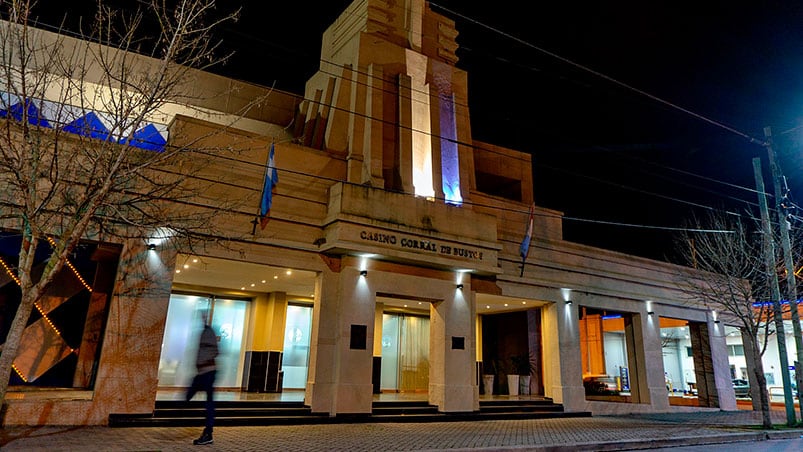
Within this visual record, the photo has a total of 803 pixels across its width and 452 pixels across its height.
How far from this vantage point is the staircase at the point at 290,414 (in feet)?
37.7

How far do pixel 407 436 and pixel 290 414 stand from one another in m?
3.61

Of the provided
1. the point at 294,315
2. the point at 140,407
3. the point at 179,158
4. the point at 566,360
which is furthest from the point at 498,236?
the point at 140,407

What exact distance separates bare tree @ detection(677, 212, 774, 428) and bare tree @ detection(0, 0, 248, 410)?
49.9 ft

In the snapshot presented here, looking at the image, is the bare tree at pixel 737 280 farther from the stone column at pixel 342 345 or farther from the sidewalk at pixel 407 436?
the stone column at pixel 342 345

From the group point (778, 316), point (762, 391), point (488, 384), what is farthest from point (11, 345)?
point (778, 316)

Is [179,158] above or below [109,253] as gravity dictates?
above

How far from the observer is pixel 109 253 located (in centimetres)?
1395

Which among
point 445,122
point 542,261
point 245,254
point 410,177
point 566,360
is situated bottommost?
point 566,360

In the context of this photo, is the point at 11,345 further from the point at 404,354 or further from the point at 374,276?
the point at 404,354

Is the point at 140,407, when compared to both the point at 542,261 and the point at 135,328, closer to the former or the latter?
the point at 135,328

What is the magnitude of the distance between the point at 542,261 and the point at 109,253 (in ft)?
47.2

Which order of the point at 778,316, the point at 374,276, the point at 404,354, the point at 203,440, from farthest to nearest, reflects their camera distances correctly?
1. the point at 404,354
2. the point at 374,276
3. the point at 778,316
4. the point at 203,440

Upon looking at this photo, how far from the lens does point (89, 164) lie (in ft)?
39.9

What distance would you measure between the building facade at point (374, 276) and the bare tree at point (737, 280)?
1534 mm
